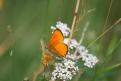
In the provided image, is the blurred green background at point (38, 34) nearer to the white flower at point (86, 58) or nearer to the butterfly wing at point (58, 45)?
the white flower at point (86, 58)

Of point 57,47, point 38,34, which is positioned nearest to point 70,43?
point 57,47

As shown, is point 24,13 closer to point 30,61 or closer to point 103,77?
point 30,61

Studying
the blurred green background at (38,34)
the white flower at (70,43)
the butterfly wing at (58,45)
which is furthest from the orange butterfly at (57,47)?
the blurred green background at (38,34)

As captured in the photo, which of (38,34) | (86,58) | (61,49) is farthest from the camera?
(38,34)

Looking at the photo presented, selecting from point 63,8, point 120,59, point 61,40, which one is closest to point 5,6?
point 63,8

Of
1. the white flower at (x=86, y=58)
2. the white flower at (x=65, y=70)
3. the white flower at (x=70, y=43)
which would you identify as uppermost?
the white flower at (x=70, y=43)

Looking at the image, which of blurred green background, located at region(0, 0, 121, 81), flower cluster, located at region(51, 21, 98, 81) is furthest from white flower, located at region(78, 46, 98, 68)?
blurred green background, located at region(0, 0, 121, 81)

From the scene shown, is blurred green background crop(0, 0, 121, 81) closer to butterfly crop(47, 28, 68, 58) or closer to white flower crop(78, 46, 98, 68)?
white flower crop(78, 46, 98, 68)

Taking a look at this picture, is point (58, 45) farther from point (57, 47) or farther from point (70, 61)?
point (70, 61)
